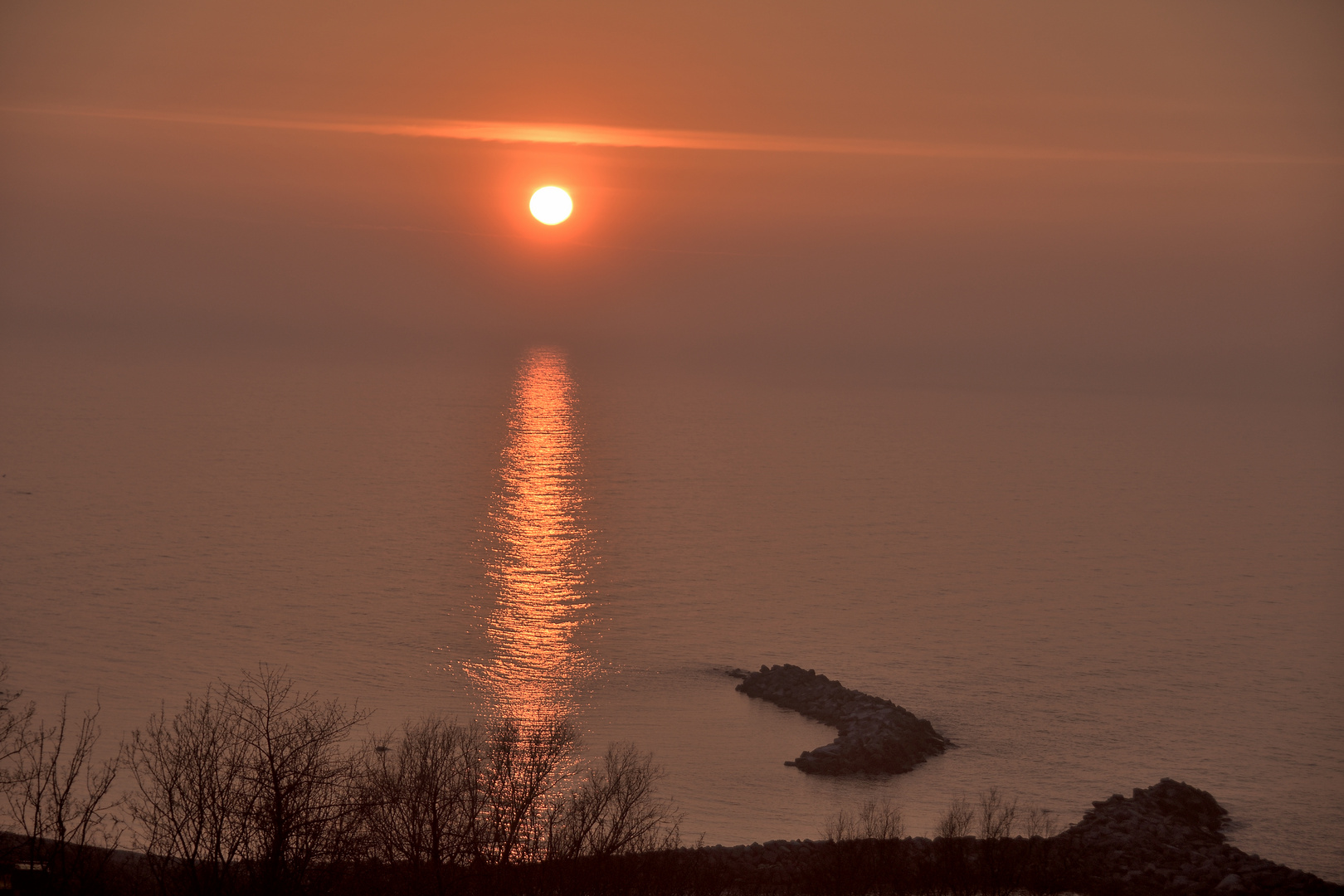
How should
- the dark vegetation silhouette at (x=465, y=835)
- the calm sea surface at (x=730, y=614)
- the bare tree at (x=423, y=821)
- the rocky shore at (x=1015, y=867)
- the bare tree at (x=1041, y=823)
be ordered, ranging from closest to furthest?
the dark vegetation silhouette at (x=465, y=835) → the bare tree at (x=423, y=821) → the rocky shore at (x=1015, y=867) → the bare tree at (x=1041, y=823) → the calm sea surface at (x=730, y=614)

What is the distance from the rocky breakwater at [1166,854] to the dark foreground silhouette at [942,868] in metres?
0.06

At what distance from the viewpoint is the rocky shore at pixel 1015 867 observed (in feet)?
129

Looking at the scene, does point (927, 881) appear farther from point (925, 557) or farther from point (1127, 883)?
point (925, 557)

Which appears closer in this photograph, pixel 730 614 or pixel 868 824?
pixel 868 824

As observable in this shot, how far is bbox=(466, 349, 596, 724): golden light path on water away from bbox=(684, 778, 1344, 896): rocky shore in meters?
27.3

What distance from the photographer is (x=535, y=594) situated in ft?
324

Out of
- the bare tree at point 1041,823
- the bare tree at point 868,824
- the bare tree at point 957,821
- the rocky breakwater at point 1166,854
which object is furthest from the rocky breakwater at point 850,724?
the rocky breakwater at point 1166,854

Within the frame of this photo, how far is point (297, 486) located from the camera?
153375mm

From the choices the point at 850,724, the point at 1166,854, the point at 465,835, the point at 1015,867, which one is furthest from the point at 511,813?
the point at 850,724

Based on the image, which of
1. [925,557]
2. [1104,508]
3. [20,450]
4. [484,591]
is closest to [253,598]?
[484,591]

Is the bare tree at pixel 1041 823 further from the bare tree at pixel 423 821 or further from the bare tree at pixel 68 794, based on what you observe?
the bare tree at pixel 68 794

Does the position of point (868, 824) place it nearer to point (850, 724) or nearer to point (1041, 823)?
point (1041, 823)

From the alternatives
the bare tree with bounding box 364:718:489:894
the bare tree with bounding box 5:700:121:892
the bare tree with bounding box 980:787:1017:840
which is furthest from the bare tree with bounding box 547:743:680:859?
the bare tree with bounding box 5:700:121:892

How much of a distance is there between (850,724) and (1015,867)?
67.4 feet
